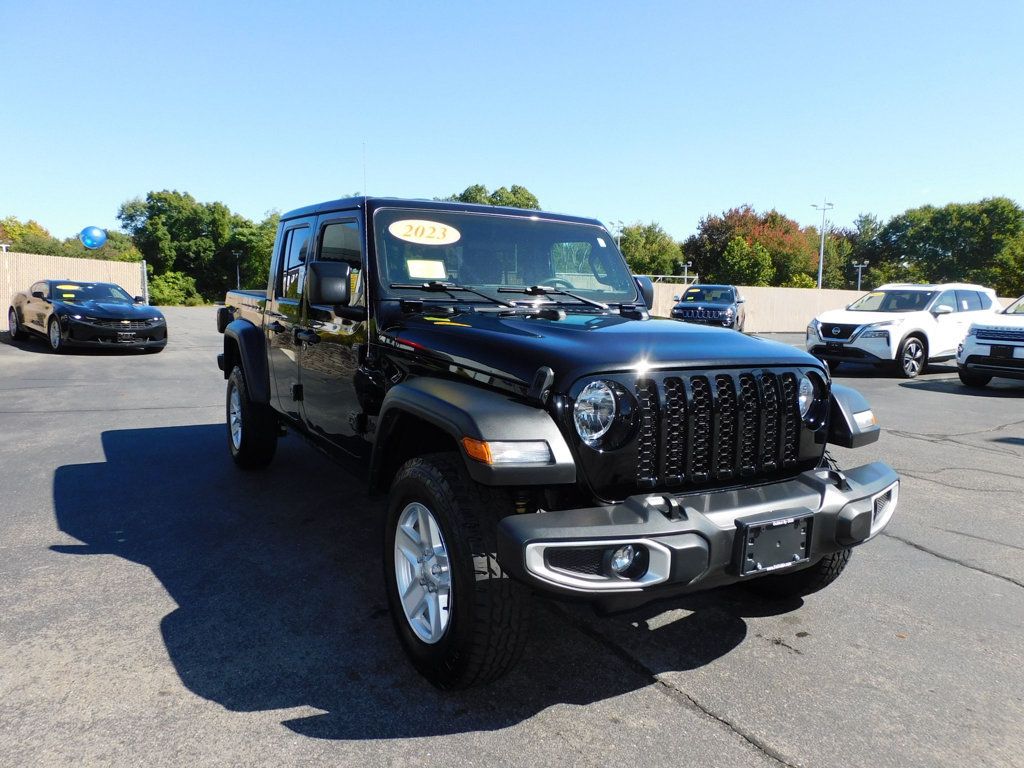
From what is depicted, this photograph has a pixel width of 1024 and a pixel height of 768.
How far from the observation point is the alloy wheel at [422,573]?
276 cm

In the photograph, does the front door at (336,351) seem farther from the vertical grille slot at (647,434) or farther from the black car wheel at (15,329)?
the black car wheel at (15,329)

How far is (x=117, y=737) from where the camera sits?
2473 millimetres

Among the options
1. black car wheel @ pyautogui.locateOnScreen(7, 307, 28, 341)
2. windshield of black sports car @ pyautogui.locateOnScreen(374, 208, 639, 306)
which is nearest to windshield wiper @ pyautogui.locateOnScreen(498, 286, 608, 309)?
windshield of black sports car @ pyautogui.locateOnScreen(374, 208, 639, 306)

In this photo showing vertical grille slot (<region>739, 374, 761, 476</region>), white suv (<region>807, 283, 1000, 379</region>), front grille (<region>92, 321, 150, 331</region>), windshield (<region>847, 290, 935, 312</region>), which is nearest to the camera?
vertical grille slot (<region>739, 374, 761, 476</region>)

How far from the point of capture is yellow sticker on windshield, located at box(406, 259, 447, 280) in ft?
12.3

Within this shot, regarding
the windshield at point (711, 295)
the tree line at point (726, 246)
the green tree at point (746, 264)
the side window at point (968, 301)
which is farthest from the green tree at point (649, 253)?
the side window at point (968, 301)

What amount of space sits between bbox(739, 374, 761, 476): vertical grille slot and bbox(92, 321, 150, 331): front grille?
14.4m

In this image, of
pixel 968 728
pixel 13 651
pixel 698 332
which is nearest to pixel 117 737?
pixel 13 651

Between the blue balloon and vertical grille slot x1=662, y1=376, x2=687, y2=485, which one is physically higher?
the blue balloon

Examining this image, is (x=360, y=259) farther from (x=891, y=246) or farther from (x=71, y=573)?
(x=891, y=246)

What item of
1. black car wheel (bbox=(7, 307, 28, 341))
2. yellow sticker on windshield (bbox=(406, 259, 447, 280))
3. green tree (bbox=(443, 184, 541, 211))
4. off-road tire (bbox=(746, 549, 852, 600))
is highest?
green tree (bbox=(443, 184, 541, 211))

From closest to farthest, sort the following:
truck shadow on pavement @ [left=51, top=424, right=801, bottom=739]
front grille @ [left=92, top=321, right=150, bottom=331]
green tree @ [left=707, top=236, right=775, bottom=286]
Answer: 1. truck shadow on pavement @ [left=51, top=424, right=801, bottom=739]
2. front grille @ [left=92, top=321, right=150, bottom=331]
3. green tree @ [left=707, top=236, right=775, bottom=286]

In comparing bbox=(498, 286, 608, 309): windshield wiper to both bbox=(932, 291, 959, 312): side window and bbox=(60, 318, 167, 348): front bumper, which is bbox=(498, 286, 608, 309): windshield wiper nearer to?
bbox=(932, 291, 959, 312): side window

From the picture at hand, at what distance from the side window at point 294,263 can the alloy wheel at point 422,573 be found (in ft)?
7.29
